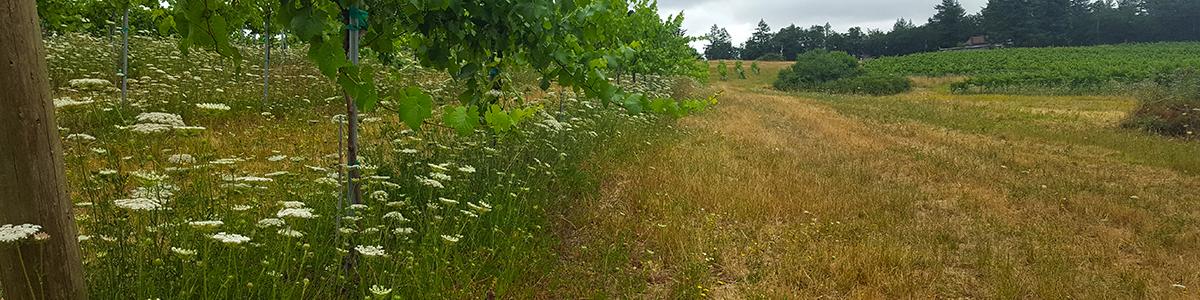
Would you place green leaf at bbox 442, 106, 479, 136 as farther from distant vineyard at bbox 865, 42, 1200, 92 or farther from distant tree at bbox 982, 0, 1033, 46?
distant tree at bbox 982, 0, 1033, 46

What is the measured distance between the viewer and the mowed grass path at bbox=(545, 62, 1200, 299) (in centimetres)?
413

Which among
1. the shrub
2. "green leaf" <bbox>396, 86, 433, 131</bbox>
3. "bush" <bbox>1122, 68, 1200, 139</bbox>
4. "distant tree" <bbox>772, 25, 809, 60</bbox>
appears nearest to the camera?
"green leaf" <bbox>396, 86, 433, 131</bbox>

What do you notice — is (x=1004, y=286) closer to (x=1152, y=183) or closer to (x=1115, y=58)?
(x=1152, y=183)

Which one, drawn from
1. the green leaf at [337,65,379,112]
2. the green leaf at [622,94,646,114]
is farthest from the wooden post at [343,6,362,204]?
the green leaf at [622,94,646,114]

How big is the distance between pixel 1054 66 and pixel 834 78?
17170 mm

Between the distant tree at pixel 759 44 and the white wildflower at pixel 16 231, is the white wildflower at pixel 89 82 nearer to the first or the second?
the white wildflower at pixel 16 231

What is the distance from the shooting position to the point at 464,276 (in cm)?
341

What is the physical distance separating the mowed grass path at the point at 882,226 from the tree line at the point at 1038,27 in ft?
291

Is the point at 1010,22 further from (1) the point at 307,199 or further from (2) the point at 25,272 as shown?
(2) the point at 25,272

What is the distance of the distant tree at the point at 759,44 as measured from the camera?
115 metres

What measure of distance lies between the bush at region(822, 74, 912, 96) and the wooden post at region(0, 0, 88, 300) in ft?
153

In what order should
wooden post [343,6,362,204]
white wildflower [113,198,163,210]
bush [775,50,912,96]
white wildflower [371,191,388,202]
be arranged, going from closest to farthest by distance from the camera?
white wildflower [113,198,163,210] < wooden post [343,6,362,204] < white wildflower [371,191,388,202] < bush [775,50,912,96]

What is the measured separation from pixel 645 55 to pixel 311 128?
10031mm

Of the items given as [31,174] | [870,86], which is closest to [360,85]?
[31,174]
